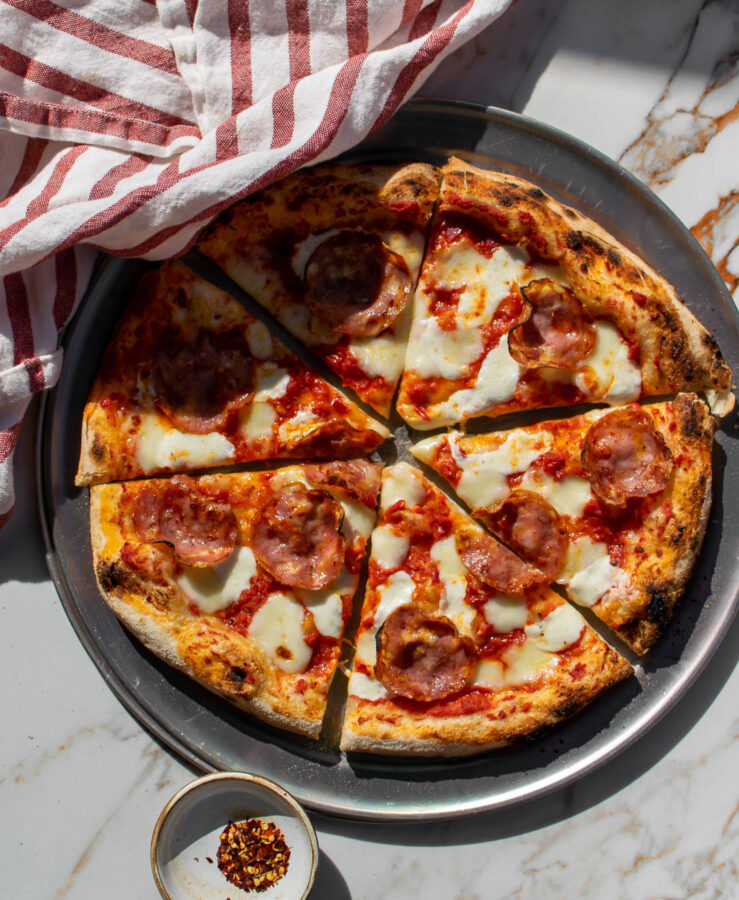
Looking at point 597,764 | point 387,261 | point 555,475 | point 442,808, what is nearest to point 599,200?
point 387,261

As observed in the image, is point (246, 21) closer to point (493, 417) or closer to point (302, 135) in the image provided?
point (302, 135)

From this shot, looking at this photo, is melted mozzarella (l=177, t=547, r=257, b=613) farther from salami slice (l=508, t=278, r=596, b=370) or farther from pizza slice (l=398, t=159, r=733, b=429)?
salami slice (l=508, t=278, r=596, b=370)

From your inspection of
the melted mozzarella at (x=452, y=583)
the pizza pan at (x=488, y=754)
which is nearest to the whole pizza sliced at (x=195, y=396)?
the pizza pan at (x=488, y=754)

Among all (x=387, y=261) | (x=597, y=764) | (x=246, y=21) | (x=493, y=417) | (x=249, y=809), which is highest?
(x=246, y=21)

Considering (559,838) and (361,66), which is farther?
(559,838)

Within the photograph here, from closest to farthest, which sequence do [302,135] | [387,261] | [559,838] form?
[302,135], [387,261], [559,838]

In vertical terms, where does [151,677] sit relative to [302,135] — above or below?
below

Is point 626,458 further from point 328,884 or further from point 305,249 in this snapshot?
point 328,884
